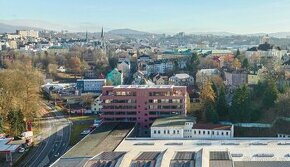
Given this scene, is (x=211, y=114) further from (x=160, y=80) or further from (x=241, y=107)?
(x=160, y=80)

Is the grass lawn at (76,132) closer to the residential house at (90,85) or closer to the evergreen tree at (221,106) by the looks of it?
the evergreen tree at (221,106)

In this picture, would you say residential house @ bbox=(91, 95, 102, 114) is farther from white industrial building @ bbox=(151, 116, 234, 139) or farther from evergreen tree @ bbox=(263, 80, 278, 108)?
evergreen tree @ bbox=(263, 80, 278, 108)

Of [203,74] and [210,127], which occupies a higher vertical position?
[203,74]

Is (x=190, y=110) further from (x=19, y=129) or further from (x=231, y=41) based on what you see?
(x=231, y=41)

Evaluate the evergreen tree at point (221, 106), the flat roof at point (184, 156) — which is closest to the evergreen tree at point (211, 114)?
the evergreen tree at point (221, 106)

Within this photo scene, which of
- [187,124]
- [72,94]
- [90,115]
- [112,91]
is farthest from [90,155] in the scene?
[72,94]

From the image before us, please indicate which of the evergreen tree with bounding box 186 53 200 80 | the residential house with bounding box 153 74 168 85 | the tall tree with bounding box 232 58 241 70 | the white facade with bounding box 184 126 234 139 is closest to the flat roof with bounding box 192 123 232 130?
the white facade with bounding box 184 126 234 139

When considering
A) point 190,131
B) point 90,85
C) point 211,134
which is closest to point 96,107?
point 90,85
